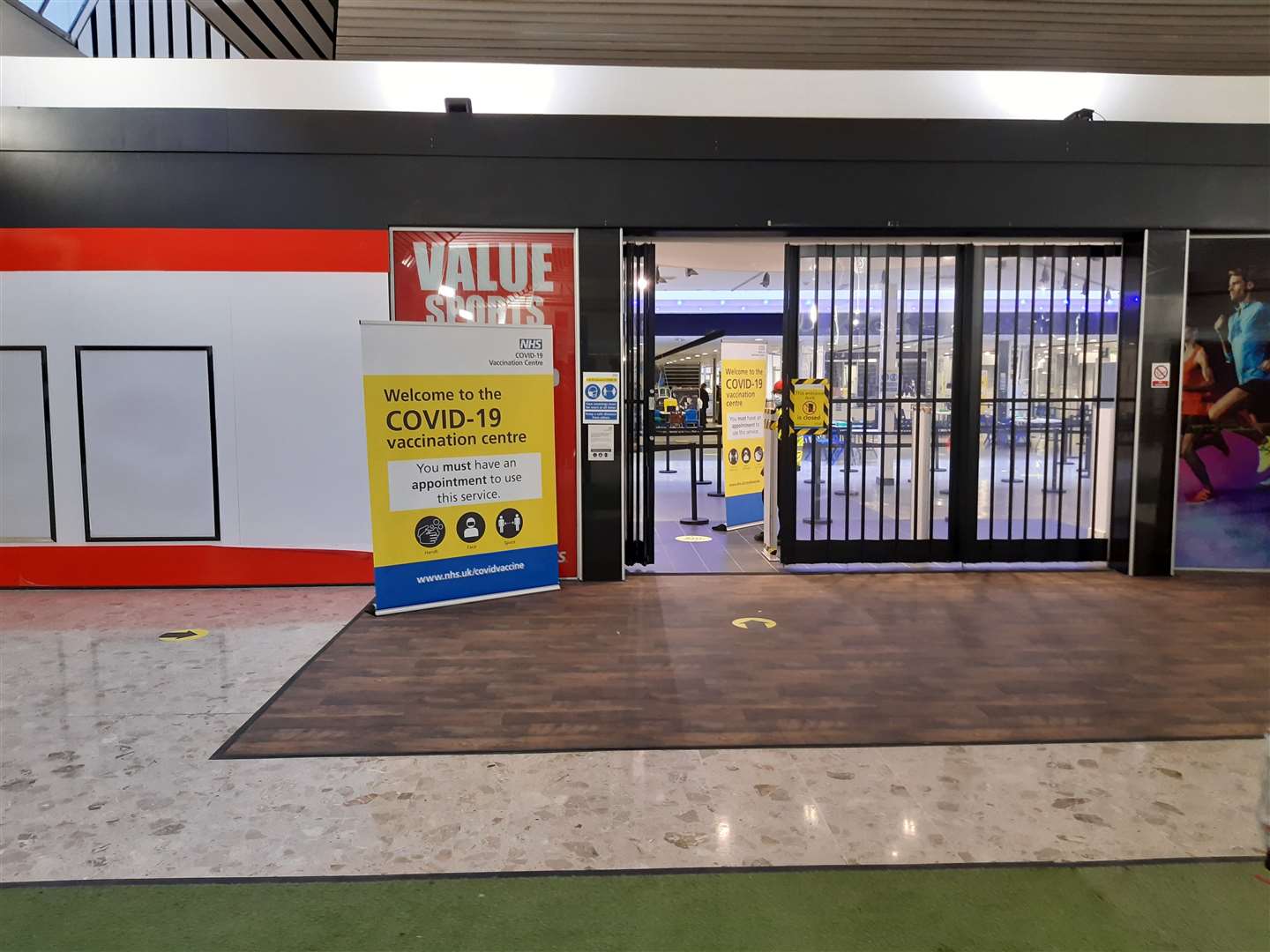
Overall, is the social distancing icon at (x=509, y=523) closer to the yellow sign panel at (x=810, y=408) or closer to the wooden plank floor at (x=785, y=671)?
the wooden plank floor at (x=785, y=671)

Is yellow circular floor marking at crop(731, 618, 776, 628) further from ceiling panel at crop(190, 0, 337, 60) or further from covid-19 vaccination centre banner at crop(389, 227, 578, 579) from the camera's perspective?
ceiling panel at crop(190, 0, 337, 60)

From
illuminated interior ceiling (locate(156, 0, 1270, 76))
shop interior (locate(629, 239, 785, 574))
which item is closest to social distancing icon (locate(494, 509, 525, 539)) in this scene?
shop interior (locate(629, 239, 785, 574))

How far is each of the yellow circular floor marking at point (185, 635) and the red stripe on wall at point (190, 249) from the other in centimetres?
244

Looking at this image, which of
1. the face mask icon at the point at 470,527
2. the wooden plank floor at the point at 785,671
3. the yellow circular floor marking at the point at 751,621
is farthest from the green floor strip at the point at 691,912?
the face mask icon at the point at 470,527

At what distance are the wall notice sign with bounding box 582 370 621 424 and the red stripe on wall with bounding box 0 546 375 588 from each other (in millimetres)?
1917

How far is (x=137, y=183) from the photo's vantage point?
189 inches

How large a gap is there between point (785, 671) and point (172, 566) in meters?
4.36

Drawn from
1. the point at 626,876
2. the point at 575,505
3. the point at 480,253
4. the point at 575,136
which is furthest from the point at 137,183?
the point at 626,876

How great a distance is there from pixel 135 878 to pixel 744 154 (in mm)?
4976

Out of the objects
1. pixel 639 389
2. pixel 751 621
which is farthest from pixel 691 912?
pixel 639 389

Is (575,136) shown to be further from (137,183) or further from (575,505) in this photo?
(137,183)

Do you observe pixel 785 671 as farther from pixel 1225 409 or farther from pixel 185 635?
pixel 1225 409

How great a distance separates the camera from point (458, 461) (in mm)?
4441

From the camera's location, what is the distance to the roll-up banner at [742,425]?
6707 millimetres
